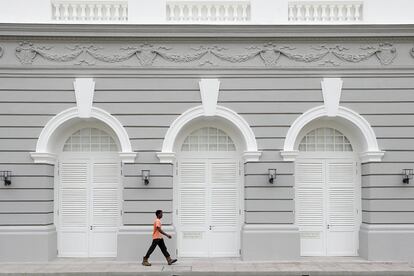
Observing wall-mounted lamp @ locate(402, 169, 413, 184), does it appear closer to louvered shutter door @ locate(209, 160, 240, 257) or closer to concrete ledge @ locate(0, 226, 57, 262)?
louvered shutter door @ locate(209, 160, 240, 257)

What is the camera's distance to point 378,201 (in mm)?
15219

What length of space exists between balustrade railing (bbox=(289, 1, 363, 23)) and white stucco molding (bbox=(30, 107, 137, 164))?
5532 mm

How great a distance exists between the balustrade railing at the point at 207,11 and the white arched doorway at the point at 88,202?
3.79 m

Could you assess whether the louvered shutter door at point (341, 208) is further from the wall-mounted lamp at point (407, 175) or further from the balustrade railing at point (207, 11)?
the balustrade railing at point (207, 11)

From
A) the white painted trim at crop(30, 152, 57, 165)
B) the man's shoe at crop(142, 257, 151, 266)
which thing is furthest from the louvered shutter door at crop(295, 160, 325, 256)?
the white painted trim at crop(30, 152, 57, 165)

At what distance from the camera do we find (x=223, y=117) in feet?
50.2

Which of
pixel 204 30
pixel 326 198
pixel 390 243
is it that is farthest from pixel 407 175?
pixel 204 30

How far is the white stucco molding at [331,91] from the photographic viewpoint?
15.4m

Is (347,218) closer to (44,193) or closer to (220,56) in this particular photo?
(220,56)

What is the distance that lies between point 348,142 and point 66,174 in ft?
26.0

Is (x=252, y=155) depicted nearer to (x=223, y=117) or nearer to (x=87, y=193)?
(x=223, y=117)

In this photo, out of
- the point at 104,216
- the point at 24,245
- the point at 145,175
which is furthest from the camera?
the point at 104,216

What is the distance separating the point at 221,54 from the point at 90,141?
4.37 meters

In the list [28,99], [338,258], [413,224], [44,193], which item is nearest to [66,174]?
[44,193]
